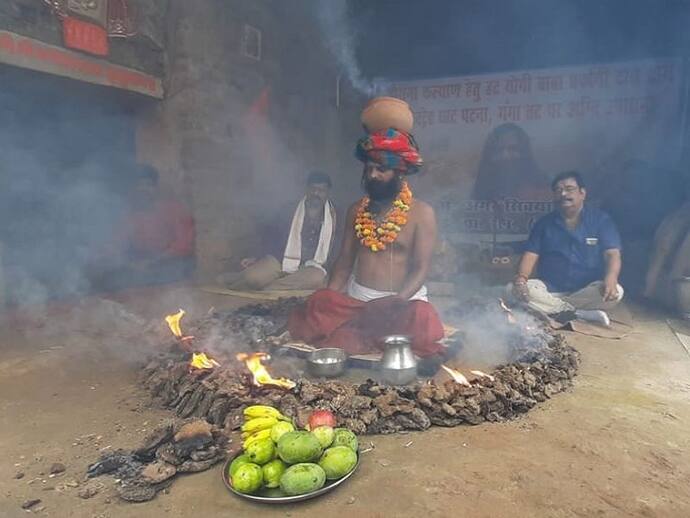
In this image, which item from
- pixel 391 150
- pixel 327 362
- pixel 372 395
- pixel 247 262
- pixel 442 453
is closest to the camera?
pixel 442 453

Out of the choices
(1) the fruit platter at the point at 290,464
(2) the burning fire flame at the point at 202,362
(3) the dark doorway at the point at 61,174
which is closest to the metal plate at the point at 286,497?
(1) the fruit platter at the point at 290,464

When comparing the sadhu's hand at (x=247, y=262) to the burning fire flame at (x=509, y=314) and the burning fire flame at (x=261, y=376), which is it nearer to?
the burning fire flame at (x=509, y=314)

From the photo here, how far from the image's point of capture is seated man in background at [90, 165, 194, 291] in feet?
22.9

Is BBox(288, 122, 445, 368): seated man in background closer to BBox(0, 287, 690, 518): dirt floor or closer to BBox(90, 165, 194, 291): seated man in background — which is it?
BBox(0, 287, 690, 518): dirt floor

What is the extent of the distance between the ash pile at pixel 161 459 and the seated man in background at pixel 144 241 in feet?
14.9

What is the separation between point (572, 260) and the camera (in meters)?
5.97

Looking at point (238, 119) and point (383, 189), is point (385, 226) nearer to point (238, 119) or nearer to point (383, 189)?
point (383, 189)

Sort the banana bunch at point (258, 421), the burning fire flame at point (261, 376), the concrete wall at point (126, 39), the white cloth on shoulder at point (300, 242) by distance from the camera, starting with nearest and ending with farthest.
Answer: the banana bunch at point (258, 421)
the burning fire flame at point (261, 376)
the concrete wall at point (126, 39)
the white cloth on shoulder at point (300, 242)

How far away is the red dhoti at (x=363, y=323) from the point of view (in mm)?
4184

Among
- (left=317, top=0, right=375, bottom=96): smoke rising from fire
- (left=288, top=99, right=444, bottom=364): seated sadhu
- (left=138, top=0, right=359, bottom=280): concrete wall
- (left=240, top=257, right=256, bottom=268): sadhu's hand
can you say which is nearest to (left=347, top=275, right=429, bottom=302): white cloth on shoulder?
(left=288, top=99, right=444, bottom=364): seated sadhu

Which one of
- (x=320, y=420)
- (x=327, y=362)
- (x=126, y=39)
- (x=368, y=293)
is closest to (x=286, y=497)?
(x=320, y=420)

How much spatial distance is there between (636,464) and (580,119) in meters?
7.33

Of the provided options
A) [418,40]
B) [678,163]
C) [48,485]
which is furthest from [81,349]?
[678,163]

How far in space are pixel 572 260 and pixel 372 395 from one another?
360 cm
